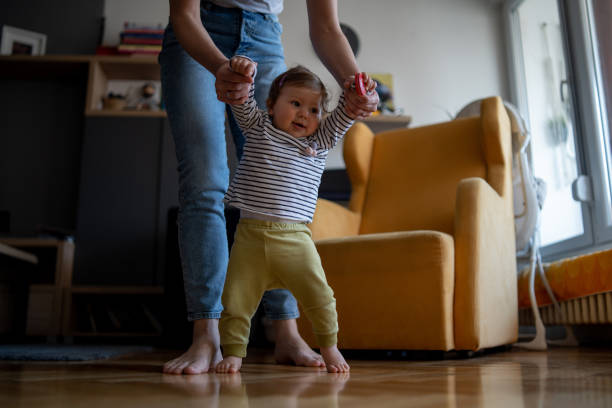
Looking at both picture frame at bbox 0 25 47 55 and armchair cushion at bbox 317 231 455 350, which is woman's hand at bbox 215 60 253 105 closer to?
armchair cushion at bbox 317 231 455 350

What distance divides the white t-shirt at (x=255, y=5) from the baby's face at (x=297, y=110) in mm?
266

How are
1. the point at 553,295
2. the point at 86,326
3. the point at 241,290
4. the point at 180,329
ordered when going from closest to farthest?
the point at 241,290 < the point at 553,295 < the point at 180,329 < the point at 86,326

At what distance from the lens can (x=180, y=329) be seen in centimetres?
237

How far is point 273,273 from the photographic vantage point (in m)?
1.19

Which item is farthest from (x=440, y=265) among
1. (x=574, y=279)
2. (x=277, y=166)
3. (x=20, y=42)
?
(x=20, y=42)

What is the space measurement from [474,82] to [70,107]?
271 cm

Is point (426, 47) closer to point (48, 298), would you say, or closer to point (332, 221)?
point (332, 221)

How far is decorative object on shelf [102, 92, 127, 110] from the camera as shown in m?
3.42

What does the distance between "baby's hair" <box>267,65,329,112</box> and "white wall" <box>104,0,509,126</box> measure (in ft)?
7.90

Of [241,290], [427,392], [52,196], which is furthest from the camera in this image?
[52,196]

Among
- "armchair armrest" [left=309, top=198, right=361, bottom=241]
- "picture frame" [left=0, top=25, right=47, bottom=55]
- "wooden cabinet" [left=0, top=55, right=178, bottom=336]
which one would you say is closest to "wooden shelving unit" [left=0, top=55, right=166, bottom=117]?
"wooden cabinet" [left=0, top=55, right=178, bottom=336]

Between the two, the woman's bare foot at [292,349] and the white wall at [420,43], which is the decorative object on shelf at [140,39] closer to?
the white wall at [420,43]

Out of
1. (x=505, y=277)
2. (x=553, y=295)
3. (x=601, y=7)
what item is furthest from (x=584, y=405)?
(x=601, y=7)

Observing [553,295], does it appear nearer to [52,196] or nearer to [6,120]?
[52,196]
